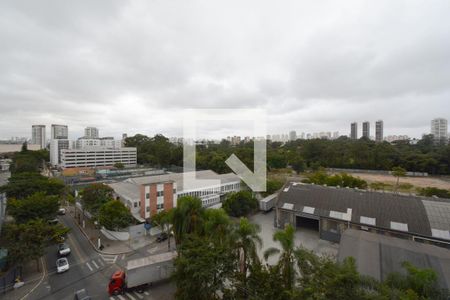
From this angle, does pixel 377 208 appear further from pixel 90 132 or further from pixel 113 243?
pixel 90 132

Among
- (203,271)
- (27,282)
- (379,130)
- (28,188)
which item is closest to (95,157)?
(28,188)

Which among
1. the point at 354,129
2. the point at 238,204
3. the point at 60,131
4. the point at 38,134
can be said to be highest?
the point at 354,129

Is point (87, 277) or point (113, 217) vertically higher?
point (113, 217)

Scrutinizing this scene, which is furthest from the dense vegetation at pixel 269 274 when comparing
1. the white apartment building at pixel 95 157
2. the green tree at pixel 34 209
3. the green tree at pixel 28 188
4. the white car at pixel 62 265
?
the white apartment building at pixel 95 157

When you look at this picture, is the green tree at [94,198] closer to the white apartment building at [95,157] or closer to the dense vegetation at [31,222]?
the dense vegetation at [31,222]

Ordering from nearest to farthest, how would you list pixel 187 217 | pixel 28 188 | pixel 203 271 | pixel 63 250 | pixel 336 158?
pixel 203 271 < pixel 187 217 < pixel 63 250 < pixel 28 188 < pixel 336 158

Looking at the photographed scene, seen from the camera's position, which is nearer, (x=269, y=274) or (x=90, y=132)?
(x=269, y=274)

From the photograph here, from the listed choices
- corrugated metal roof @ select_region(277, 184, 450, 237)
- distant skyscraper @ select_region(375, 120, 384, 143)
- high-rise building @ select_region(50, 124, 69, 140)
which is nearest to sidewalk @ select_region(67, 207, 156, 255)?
corrugated metal roof @ select_region(277, 184, 450, 237)

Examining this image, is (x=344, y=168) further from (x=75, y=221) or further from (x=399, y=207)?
(x=75, y=221)
